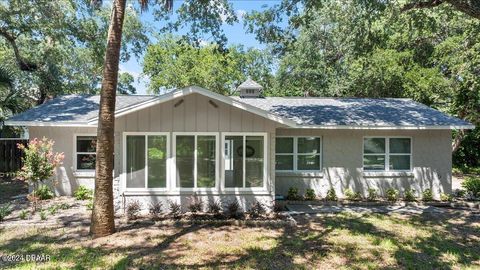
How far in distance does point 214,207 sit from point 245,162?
5.42ft

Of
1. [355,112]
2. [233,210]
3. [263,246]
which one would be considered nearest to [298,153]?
[355,112]

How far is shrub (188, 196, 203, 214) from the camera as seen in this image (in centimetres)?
1073

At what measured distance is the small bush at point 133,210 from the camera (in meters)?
10.2

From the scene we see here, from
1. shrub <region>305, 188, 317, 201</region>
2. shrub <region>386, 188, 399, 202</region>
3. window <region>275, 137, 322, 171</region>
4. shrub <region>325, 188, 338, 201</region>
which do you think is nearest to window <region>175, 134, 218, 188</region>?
window <region>275, 137, 322, 171</region>

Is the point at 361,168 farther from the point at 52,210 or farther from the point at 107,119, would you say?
the point at 52,210

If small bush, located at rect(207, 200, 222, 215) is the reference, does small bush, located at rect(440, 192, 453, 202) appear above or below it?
below

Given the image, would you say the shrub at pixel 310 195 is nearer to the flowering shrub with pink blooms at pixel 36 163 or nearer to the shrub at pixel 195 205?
the shrub at pixel 195 205

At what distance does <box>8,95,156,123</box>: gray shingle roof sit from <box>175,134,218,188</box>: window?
2423 mm

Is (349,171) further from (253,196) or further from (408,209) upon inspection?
(253,196)

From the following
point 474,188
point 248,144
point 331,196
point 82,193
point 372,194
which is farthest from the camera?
point 474,188

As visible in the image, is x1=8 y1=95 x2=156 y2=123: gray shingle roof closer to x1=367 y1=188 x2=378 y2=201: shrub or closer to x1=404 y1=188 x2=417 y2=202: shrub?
x1=367 y1=188 x2=378 y2=201: shrub

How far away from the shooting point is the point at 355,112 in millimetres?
14570

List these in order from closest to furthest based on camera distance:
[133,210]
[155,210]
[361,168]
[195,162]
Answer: [133,210]
[155,210]
[195,162]
[361,168]

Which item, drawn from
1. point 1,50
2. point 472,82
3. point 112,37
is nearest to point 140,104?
point 112,37
